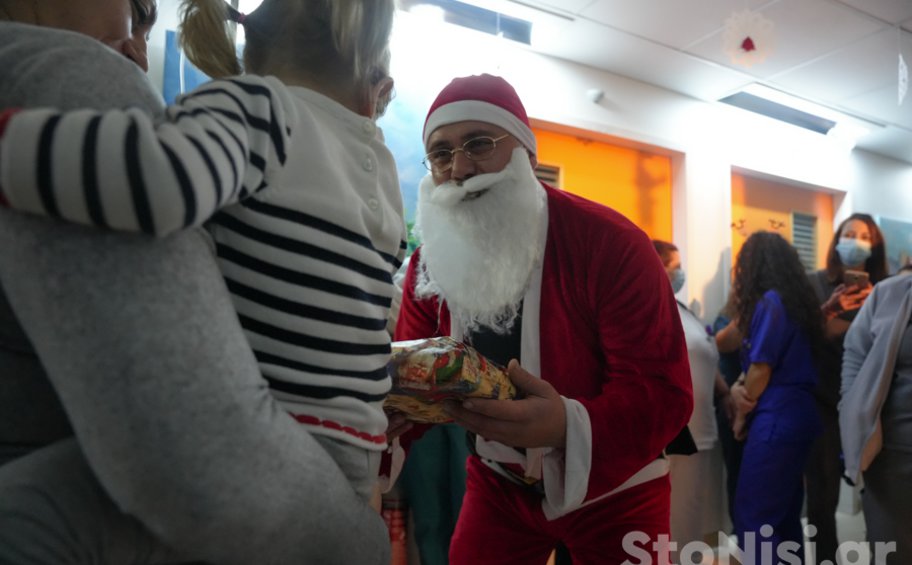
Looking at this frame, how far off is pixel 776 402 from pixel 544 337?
2.11m

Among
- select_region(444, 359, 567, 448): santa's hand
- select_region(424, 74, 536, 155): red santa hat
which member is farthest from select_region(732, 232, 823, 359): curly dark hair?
select_region(444, 359, 567, 448): santa's hand

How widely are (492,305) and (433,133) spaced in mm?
541

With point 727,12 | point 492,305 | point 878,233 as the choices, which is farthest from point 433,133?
point 878,233

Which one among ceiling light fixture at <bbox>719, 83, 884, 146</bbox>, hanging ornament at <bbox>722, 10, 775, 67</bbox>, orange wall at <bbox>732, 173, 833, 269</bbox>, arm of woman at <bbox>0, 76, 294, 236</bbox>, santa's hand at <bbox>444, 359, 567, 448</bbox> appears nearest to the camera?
arm of woman at <bbox>0, 76, 294, 236</bbox>

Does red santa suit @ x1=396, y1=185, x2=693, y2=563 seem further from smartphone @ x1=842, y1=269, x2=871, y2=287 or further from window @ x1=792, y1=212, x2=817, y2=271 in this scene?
window @ x1=792, y1=212, x2=817, y2=271

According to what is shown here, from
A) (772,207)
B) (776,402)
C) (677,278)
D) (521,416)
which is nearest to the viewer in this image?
(521,416)

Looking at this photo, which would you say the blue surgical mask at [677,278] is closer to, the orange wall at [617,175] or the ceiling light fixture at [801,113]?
the orange wall at [617,175]

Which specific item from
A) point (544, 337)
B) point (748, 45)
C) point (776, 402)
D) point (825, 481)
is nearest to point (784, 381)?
point (776, 402)

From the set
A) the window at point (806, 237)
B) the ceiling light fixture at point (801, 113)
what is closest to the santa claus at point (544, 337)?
the ceiling light fixture at point (801, 113)

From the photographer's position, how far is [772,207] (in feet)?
17.5

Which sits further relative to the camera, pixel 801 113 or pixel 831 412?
pixel 801 113

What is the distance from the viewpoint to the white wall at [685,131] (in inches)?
131

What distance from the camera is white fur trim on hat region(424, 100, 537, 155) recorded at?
5.21 feet

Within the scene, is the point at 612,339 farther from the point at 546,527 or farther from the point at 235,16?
the point at 235,16
